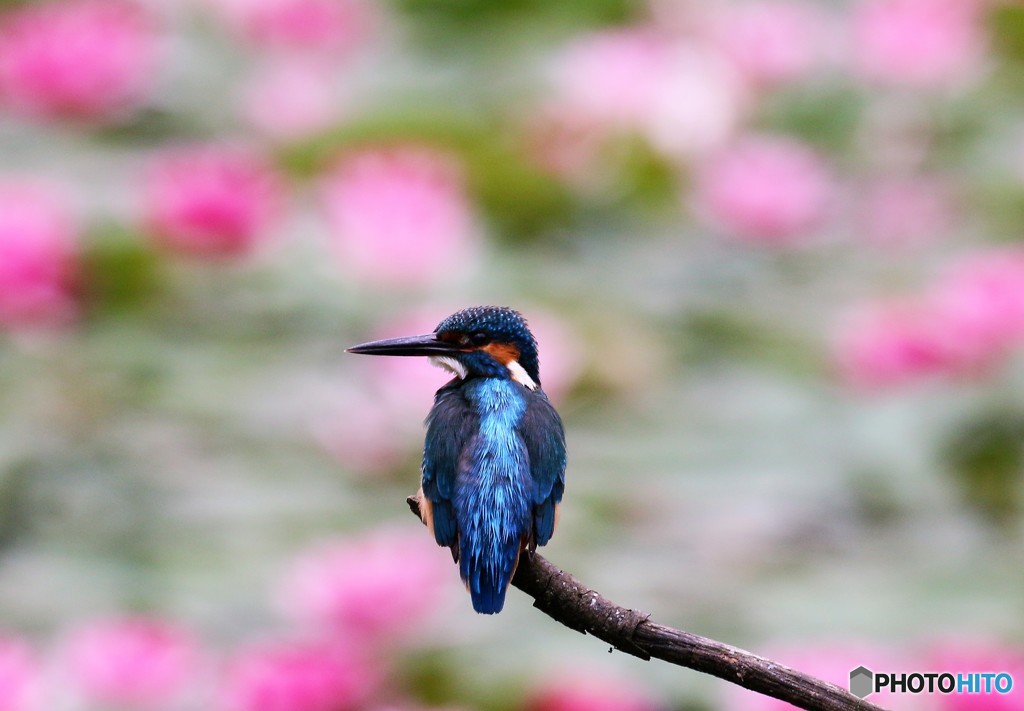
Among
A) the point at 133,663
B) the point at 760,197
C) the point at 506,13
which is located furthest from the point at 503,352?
the point at 506,13

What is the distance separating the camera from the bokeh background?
1.67m

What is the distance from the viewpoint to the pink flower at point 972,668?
4.75 feet

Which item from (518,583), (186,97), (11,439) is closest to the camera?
(518,583)

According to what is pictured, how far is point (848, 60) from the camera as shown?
3061 millimetres

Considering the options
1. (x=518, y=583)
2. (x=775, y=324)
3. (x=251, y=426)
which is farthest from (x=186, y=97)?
(x=518, y=583)

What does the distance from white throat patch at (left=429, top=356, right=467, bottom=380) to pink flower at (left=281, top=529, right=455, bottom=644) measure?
587 millimetres

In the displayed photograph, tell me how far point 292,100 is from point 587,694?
156cm

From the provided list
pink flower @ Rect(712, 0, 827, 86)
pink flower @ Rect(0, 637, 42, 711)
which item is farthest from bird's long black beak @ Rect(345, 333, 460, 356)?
pink flower @ Rect(712, 0, 827, 86)

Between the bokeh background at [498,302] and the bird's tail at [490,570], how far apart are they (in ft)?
2.12

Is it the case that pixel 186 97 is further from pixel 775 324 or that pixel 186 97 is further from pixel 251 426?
pixel 775 324

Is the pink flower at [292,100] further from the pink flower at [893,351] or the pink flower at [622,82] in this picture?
the pink flower at [893,351]

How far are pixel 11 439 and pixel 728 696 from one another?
37.3 inches

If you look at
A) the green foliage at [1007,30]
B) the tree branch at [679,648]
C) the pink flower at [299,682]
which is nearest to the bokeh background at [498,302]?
the pink flower at [299,682]

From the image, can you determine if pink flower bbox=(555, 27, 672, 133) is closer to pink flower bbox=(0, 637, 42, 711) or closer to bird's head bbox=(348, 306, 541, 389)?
pink flower bbox=(0, 637, 42, 711)
